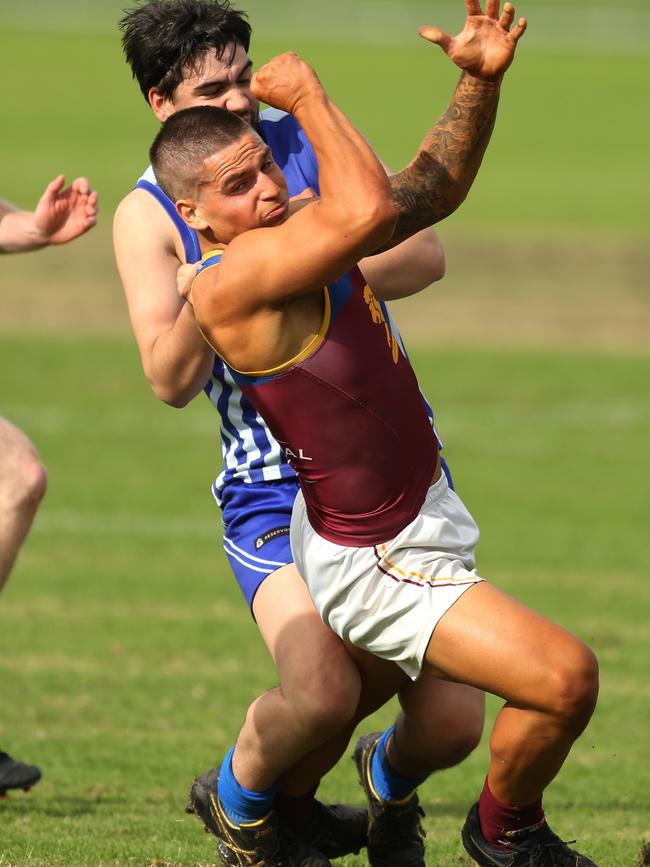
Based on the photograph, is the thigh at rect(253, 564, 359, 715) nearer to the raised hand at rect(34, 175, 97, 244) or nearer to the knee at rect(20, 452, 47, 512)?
the knee at rect(20, 452, 47, 512)

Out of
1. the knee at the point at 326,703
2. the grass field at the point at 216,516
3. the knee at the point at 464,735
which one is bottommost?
the grass field at the point at 216,516

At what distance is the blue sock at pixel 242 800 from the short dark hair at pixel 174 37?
2.26 meters

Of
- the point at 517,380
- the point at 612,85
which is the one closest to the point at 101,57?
the point at 612,85

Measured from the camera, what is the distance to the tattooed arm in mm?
4793

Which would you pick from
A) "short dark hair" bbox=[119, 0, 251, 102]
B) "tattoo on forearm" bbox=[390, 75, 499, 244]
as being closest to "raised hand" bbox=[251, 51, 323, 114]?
"tattoo on forearm" bbox=[390, 75, 499, 244]

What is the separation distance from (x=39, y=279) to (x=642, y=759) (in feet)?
58.9

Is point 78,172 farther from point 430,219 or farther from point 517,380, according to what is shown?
point 430,219

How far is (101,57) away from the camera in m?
56.3

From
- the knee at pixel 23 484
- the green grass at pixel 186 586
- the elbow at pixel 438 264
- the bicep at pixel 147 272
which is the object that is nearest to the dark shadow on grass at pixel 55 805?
the green grass at pixel 186 586

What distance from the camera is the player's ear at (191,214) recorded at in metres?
4.70

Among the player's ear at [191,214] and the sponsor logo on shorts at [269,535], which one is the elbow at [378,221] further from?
the sponsor logo on shorts at [269,535]

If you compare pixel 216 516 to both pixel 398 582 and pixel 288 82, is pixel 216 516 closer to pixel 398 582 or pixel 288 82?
pixel 398 582

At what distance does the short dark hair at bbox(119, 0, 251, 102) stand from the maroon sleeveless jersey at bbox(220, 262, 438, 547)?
1180 millimetres

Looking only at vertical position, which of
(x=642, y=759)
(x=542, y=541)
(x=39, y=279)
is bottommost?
(x=39, y=279)
